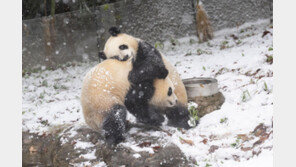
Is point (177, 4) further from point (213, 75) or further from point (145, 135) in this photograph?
point (145, 135)

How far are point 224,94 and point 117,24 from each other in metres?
4.33

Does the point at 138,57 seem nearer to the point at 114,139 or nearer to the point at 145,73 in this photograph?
the point at 145,73

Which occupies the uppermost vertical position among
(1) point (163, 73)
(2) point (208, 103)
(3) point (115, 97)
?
(1) point (163, 73)

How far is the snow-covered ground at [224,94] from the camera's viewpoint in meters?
3.18

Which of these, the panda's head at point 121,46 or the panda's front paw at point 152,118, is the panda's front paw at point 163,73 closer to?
the panda's head at point 121,46

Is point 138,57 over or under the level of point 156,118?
over

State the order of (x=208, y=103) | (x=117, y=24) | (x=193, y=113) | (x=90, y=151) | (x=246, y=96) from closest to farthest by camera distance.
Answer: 1. (x=90, y=151)
2. (x=193, y=113)
3. (x=246, y=96)
4. (x=208, y=103)
5. (x=117, y=24)

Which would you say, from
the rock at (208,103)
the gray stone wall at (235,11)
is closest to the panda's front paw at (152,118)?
the rock at (208,103)

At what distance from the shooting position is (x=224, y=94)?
14.9ft

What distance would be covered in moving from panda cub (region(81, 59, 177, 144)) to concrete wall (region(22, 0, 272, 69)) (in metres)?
4.44

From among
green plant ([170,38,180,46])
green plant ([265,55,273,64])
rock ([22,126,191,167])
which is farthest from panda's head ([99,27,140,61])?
green plant ([170,38,180,46])

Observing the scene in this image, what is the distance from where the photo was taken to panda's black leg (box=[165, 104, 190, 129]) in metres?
3.95

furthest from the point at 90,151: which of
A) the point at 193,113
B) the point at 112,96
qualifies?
the point at 193,113

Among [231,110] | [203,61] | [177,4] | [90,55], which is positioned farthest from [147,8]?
[231,110]
